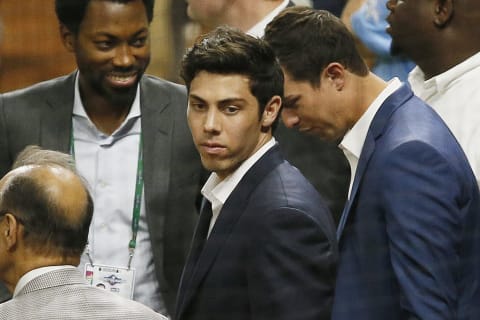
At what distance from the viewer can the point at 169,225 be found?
2.07 metres


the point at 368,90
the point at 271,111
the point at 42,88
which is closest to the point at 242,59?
the point at 271,111

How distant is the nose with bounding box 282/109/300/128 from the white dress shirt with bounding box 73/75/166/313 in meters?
0.34

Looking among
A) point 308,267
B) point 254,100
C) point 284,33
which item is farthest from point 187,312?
point 284,33

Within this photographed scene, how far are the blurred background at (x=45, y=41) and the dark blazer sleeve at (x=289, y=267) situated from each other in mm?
659

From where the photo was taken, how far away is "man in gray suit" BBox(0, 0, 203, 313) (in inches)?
81.0

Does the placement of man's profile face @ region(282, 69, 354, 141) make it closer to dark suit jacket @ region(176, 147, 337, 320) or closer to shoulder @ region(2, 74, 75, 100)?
dark suit jacket @ region(176, 147, 337, 320)

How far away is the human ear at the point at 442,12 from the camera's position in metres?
1.93

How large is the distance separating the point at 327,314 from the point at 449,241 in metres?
0.22

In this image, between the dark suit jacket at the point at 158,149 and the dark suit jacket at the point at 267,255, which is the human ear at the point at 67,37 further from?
the dark suit jacket at the point at 267,255

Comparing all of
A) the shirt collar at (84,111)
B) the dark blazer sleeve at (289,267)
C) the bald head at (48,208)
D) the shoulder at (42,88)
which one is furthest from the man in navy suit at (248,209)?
the shoulder at (42,88)

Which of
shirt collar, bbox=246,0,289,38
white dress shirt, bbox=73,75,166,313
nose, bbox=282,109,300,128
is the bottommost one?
white dress shirt, bbox=73,75,166,313

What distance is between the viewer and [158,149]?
2088 millimetres


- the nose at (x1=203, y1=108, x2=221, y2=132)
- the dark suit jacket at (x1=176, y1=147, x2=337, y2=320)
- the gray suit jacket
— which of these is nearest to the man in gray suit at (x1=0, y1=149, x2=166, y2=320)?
the gray suit jacket

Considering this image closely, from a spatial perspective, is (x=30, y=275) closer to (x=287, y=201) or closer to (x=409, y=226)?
(x=287, y=201)
